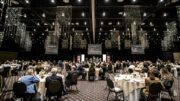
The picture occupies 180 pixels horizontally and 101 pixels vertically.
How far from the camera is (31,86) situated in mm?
3035

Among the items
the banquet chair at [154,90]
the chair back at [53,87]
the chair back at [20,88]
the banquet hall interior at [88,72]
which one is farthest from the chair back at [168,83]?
the chair back at [20,88]

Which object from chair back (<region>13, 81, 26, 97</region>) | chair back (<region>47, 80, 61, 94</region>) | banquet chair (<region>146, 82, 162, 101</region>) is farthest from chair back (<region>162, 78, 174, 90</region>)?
chair back (<region>13, 81, 26, 97</region>)

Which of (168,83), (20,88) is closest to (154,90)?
(168,83)

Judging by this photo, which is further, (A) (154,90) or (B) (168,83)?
(B) (168,83)

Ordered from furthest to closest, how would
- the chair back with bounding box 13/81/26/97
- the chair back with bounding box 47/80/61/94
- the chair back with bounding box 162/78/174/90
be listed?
the chair back with bounding box 162/78/174/90 < the chair back with bounding box 47/80/61/94 < the chair back with bounding box 13/81/26/97

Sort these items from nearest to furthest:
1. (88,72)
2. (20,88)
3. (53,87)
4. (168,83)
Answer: (20,88) < (53,87) < (168,83) < (88,72)

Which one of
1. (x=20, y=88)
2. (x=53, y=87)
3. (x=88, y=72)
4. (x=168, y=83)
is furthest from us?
(x=88, y=72)

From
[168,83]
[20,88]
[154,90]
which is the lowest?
[168,83]

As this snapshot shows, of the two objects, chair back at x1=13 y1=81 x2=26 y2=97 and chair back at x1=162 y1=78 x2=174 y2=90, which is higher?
chair back at x1=13 y1=81 x2=26 y2=97

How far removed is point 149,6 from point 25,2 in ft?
29.3

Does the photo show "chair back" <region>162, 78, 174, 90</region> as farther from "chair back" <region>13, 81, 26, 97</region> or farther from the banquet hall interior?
"chair back" <region>13, 81, 26, 97</region>

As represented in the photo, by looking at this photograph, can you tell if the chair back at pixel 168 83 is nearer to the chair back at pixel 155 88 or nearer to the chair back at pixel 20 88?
the chair back at pixel 155 88

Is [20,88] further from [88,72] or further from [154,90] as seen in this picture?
[88,72]

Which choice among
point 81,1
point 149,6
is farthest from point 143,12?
point 81,1
